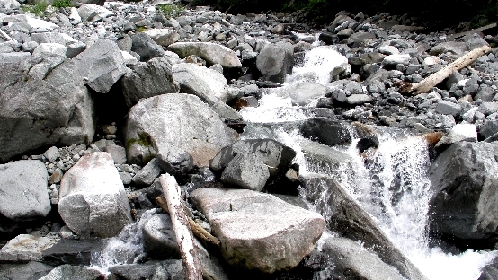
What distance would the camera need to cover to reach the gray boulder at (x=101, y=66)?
716 cm

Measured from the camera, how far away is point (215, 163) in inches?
250

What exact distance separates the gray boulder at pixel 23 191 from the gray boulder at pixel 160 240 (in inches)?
53.3

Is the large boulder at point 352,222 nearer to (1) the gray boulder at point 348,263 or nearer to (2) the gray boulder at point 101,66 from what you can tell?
(1) the gray boulder at point 348,263

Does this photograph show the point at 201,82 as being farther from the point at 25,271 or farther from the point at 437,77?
the point at 437,77

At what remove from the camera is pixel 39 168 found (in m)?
6.24

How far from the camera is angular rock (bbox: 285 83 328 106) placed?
9.62 meters

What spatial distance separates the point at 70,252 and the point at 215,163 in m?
2.05

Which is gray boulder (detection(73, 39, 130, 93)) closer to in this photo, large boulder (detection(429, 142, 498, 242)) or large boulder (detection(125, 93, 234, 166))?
large boulder (detection(125, 93, 234, 166))

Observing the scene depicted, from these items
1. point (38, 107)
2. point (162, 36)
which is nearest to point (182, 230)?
point (38, 107)

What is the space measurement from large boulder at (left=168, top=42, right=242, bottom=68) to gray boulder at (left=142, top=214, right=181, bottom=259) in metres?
6.06

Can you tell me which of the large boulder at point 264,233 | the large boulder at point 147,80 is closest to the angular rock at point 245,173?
the large boulder at point 264,233

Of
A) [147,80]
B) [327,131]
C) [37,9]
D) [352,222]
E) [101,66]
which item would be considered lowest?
[352,222]

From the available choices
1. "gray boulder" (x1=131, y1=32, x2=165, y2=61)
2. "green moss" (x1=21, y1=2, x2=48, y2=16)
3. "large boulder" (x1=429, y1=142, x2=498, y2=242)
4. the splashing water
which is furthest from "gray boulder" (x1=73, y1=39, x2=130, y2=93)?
"green moss" (x1=21, y1=2, x2=48, y2=16)

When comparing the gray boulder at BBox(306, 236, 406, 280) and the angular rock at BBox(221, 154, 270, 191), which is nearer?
the gray boulder at BBox(306, 236, 406, 280)
